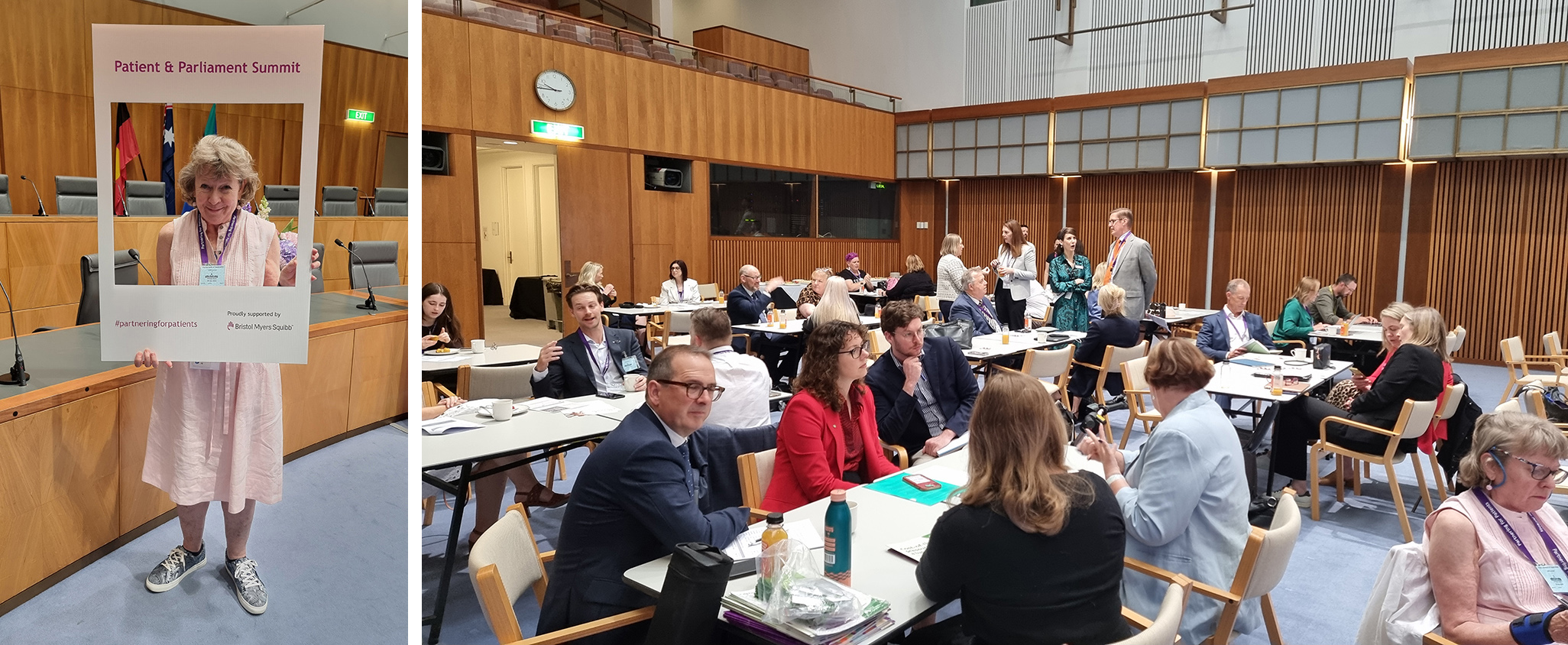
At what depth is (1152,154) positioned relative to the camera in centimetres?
1193

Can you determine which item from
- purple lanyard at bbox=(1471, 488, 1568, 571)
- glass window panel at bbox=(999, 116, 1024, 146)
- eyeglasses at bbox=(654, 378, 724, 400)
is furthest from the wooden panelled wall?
glass window panel at bbox=(999, 116, 1024, 146)

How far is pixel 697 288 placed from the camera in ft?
31.8

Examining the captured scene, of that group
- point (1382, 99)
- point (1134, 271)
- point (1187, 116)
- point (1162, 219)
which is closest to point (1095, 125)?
point (1187, 116)

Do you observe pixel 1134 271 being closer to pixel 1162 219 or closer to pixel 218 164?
pixel 1162 219

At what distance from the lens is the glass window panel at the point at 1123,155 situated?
1206 cm

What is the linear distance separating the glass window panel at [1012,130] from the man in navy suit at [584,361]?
390 inches

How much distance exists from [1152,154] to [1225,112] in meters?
1.04

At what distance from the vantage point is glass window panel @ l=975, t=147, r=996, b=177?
13.4m

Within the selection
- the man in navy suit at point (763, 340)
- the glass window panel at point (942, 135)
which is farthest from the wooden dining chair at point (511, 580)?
the glass window panel at point (942, 135)

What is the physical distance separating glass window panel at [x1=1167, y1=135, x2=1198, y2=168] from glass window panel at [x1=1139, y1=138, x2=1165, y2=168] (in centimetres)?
10

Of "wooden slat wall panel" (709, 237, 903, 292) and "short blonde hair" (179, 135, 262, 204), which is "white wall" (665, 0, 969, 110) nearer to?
"wooden slat wall panel" (709, 237, 903, 292)

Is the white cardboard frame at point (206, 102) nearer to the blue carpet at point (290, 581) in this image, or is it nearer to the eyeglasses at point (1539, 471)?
the blue carpet at point (290, 581)

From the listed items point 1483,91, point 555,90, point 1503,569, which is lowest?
point 1503,569

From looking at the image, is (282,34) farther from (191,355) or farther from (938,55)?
(938,55)
